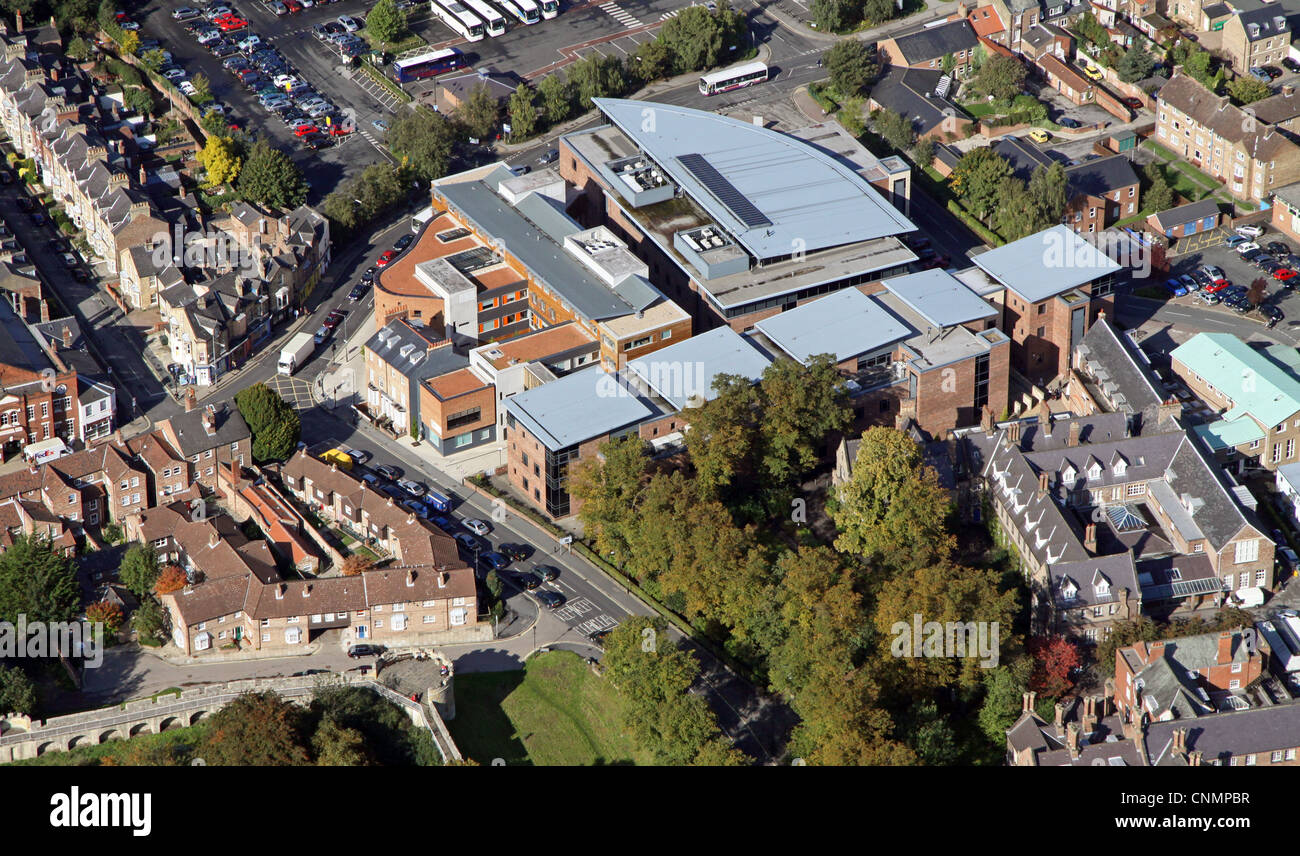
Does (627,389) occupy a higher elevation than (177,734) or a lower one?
higher

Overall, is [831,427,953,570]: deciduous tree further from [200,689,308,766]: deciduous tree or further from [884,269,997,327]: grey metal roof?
[200,689,308,766]: deciduous tree

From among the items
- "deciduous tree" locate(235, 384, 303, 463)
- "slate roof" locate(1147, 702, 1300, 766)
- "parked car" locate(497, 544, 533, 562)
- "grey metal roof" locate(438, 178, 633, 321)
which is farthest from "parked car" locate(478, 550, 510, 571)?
"slate roof" locate(1147, 702, 1300, 766)

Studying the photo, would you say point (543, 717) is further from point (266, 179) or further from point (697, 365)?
point (266, 179)

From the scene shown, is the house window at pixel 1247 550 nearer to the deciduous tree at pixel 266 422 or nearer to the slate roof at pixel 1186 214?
the slate roof at pixel 1186 214

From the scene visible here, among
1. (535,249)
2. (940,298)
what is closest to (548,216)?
(535,249)

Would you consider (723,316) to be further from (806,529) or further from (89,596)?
(89,596)

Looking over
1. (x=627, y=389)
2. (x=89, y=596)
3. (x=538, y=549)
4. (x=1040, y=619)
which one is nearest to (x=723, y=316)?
(x=627, y=389)
